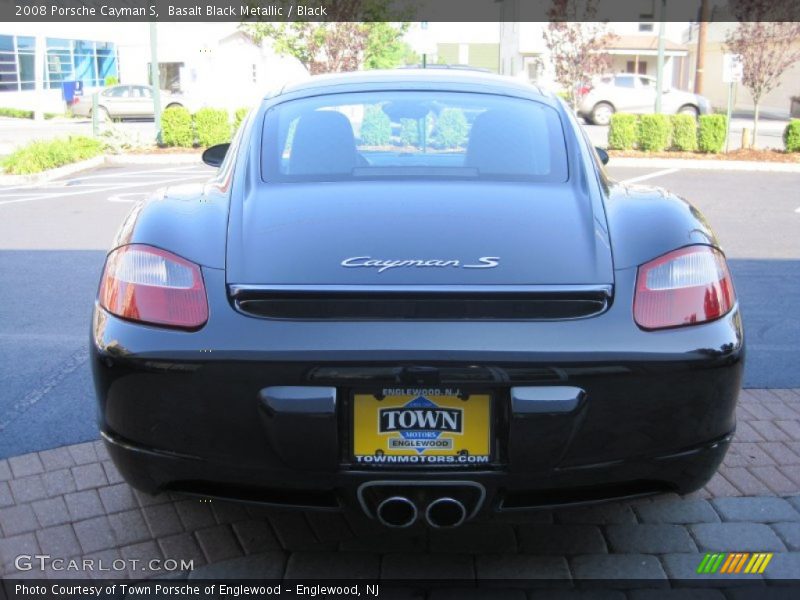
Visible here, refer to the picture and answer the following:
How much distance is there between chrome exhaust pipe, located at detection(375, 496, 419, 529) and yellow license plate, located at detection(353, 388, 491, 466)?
12 centimetres

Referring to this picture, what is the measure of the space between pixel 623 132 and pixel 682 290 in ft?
52.0

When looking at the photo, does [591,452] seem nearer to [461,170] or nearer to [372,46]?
[461,170]

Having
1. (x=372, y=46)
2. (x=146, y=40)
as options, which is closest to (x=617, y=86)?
(x=372, y=46)

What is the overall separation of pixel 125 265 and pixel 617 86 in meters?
28.7

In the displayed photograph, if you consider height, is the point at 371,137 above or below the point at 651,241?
above

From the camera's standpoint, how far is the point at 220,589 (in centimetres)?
277

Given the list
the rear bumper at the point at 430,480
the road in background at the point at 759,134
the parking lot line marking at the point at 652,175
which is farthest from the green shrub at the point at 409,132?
the road in background at the point at 759,134

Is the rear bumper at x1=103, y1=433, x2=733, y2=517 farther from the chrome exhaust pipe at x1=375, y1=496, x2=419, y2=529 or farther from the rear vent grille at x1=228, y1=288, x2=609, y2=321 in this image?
the rear vent grille at x1=228, y1=288, x2=609, y2=321

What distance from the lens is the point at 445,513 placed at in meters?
2.51

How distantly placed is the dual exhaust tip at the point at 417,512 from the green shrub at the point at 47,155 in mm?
13764

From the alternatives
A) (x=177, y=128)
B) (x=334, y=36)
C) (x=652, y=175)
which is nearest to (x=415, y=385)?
Result: (x=652, y=175)

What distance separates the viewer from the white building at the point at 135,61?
127 ft

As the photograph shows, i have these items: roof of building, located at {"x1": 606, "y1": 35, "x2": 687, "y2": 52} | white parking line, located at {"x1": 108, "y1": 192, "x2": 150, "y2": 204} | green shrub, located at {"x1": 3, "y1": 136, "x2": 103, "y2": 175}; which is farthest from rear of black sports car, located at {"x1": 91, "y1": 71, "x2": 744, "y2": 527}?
roof of building, located at {"x1": 606, "y1": 35, "x2": 687, "y2": 52}

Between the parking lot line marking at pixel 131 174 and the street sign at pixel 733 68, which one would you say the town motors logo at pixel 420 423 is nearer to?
the parking lot line marking at pixel 131 174
